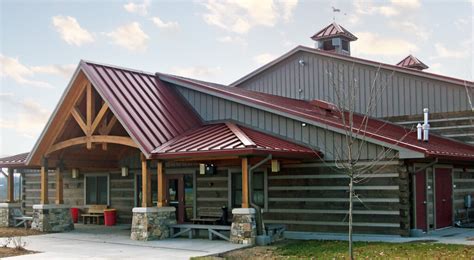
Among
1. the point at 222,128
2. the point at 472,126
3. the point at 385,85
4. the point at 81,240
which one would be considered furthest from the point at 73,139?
the point at 472,126

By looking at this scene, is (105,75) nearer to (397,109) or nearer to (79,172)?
(79,172)

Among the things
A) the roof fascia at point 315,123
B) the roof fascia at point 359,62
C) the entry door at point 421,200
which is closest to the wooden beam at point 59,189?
the roof fascia at point 315,123

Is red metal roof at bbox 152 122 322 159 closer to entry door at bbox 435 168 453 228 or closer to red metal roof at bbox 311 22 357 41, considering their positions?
entry door at bbox 435 168 453 228

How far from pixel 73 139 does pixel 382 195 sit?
10.2 metres

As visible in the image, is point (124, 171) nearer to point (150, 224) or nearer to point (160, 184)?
point (160, 184)

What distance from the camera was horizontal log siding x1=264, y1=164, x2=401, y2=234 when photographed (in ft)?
54.8

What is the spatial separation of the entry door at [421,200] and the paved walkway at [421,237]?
1.32ft

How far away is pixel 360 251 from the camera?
13648 millimetres

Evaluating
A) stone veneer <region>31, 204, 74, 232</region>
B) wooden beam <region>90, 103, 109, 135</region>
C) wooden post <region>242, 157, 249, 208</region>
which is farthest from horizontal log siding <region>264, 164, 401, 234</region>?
stone veneer <region>31, 204, 74, 232</region>

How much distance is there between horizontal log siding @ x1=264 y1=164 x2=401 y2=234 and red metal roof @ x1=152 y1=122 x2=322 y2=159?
3.34 ft

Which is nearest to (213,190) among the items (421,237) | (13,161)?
(421,237)

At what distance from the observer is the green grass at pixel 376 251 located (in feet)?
41.7

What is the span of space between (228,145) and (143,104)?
439cm

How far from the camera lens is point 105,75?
19516 mm
